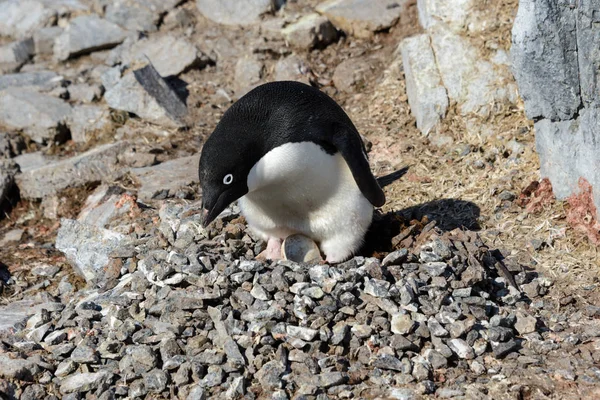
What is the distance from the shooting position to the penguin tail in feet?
20.7

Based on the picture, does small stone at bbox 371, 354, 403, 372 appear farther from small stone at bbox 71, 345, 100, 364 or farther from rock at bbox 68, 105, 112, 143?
rock at bbox 68, 105, 112, 143

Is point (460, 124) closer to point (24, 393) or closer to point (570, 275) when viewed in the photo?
point (570, 275)

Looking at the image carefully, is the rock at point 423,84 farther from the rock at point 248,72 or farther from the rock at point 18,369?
the rock at point 18,369

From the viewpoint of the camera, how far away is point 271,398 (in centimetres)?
385

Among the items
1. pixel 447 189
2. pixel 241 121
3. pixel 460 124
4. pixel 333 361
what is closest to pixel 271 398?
pixel 333 361

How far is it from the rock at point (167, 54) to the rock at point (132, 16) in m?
0.35

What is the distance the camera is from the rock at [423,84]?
6730 mm

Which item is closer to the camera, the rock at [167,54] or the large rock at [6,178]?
the large rock at [6,178]

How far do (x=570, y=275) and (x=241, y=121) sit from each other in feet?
7.37

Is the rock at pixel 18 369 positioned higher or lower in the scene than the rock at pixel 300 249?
lower

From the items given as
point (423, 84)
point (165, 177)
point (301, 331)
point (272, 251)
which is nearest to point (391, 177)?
point (423, 84)

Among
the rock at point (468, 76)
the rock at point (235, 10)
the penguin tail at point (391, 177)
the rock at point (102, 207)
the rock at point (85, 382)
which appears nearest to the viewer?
the rock at point (85, 382)

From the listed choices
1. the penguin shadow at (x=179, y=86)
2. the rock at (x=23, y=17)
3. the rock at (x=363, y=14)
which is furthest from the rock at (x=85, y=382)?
the rock at (x=23, y=17)

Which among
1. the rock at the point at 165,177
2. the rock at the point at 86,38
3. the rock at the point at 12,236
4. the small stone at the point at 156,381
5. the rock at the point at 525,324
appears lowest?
the rock at the point at 12,236
